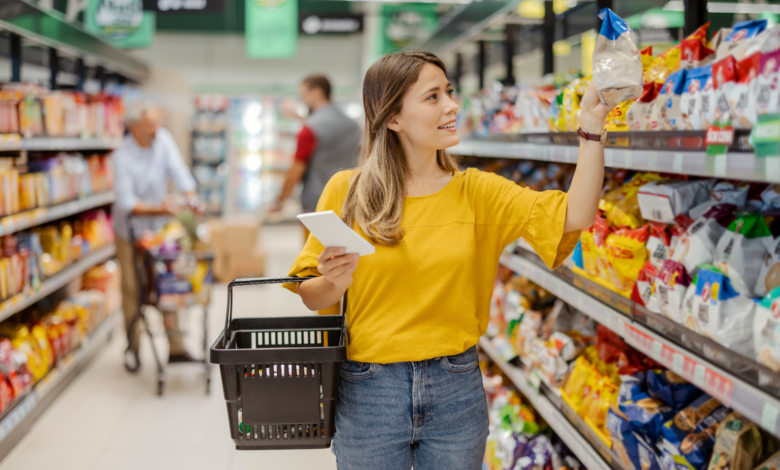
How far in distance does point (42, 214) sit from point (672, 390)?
360cm

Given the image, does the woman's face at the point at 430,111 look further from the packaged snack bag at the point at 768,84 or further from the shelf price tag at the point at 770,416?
the shelf price tag at the point at 770,416

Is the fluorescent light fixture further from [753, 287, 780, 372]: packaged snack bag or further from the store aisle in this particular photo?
the store aisle

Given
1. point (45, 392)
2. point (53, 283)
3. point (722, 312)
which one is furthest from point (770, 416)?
point (53, 283)

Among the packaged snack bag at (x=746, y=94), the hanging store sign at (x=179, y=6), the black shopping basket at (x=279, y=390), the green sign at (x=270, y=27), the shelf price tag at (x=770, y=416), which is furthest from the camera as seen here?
the green sign at (x=270, y=27)

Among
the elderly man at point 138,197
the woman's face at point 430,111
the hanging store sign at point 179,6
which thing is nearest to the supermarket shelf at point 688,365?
the woman's face at point 430,111

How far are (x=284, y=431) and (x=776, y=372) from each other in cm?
107

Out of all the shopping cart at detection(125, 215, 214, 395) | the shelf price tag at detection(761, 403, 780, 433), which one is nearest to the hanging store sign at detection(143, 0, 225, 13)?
the shopping cart at detection(125, 215, 214, 395)

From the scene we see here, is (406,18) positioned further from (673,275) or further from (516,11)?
(673,275)

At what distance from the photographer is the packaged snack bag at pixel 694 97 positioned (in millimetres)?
1473

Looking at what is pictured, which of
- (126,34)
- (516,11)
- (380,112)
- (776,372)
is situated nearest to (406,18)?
(126,34)

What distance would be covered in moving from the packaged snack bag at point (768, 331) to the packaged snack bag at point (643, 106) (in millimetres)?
635

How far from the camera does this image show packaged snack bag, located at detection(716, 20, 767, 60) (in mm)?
1457

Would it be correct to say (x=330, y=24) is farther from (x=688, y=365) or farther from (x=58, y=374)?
(x=688, y=365)

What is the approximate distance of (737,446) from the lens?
4.89 feet
